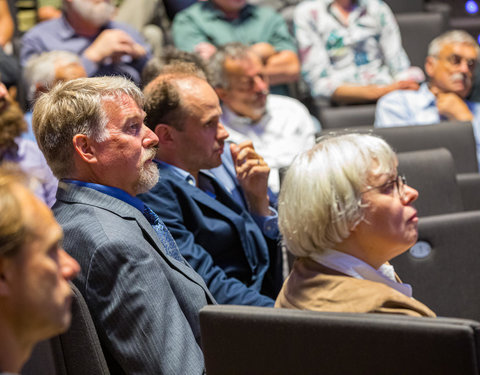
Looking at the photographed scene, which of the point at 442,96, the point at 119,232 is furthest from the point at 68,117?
the point at 442,96

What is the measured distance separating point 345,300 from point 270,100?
2271 millimetres

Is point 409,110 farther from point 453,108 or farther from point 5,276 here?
point 5,276

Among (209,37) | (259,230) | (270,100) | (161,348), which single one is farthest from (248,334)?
(209,37)

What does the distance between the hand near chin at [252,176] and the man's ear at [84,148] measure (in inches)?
28.9

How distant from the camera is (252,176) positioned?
95.0 inches

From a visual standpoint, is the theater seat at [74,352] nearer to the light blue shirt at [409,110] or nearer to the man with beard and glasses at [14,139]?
the man with beard and glasses at [14,139]

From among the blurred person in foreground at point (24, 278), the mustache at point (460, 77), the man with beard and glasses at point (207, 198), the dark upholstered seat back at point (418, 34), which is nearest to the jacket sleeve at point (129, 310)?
the man with beard and glasses at point (207, 198)

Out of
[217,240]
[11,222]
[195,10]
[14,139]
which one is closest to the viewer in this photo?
[11,222]

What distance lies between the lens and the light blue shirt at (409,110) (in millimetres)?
3830

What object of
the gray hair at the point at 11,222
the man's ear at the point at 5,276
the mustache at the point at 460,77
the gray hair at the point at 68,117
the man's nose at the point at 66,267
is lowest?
the mustache at the point at 460,77

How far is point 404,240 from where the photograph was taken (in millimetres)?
1623

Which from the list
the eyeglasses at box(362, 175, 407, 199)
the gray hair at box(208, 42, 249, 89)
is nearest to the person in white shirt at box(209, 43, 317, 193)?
the gray hair at box(208, 42, 249, 89)

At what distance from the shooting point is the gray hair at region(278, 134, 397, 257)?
60.8 inches

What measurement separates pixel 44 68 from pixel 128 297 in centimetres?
179
